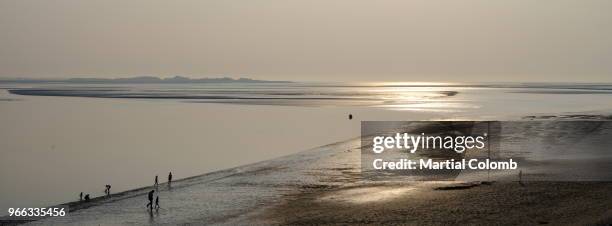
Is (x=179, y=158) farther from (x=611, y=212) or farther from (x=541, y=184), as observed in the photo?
(x=611, y=212)

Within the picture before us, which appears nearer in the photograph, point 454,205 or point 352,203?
point 454,205

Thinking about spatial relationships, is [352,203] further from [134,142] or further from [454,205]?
[134,142]

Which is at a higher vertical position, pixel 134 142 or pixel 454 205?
pixel 134 142

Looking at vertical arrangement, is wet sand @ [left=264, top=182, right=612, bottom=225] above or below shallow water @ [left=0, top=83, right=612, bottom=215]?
below

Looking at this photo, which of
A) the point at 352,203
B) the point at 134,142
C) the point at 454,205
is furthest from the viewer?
the point at 134,142

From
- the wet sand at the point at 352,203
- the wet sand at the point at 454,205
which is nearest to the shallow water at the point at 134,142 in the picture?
the wet sand at the point at 352,203

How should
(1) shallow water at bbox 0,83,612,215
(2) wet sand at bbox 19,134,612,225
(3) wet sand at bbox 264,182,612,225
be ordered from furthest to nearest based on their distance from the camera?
(1) shallow water at bbox 0,83,612,215 < (2) wet sand at bbox 19,134,612,225 < (3) wet sand at bbox 264,182,612,225

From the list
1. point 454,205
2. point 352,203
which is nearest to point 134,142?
point 352,203

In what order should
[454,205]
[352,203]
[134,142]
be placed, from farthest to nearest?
1. [134,142]
2. [352,203]
3. [454,205]

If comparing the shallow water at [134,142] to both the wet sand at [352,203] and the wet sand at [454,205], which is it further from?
the wet sand at [454,205]

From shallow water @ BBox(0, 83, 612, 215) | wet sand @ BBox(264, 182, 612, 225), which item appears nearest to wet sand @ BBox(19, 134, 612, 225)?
wet sand @ BBox(264, 182, 612, 225)

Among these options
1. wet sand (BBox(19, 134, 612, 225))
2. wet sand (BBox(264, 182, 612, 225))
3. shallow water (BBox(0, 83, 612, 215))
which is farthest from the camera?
shallow water (BBox(0, 83, 612, 215))

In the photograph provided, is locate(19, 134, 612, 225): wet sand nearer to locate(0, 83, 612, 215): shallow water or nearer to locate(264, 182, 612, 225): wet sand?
locate(264, 182, 612, 225): wet sand

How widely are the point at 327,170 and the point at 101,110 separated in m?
61.8
